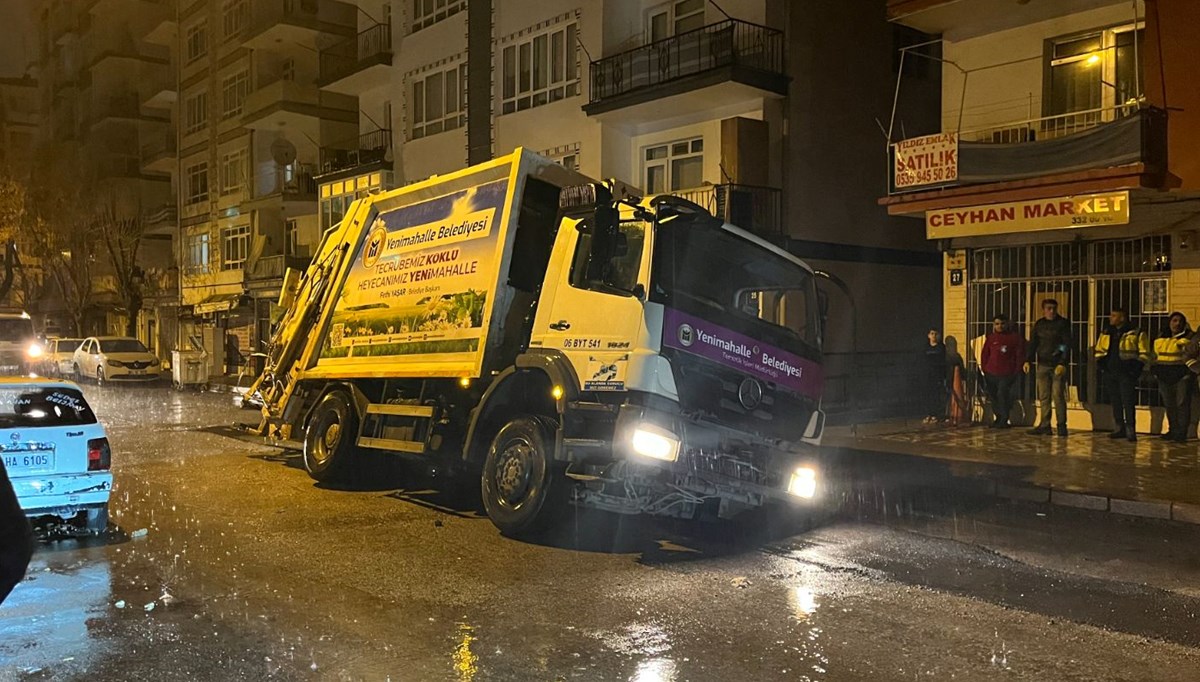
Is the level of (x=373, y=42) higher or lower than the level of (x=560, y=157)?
higher

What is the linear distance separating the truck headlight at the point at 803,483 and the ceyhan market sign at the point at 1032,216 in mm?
7585

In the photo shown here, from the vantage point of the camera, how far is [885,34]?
21719mm

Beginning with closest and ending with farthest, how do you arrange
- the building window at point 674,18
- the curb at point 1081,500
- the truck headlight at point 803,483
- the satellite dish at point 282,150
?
the truck headlight at point 803,483, the curb at point 1081,500, the building window at point 674,18, the satellite dish at point 282,150

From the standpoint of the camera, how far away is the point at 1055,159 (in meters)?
13.5

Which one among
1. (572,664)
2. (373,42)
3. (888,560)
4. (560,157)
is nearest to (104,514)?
(572,664)

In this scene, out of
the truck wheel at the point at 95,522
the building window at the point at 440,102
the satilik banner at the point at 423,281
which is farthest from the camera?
the building window at the point at 440,102

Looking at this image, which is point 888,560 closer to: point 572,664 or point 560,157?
point 572,664

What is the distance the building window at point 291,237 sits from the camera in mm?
37625

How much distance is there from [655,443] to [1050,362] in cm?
970

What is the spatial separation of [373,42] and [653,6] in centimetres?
1270

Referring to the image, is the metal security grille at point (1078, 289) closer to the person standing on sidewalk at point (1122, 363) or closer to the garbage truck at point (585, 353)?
the person standing on sidewalk at point (1122, 363)

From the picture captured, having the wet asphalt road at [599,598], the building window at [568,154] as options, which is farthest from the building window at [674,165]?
the wet asphalt road at [599,598]

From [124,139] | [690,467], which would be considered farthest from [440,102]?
[124,139]

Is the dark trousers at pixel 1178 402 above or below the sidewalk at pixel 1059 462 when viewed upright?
above
